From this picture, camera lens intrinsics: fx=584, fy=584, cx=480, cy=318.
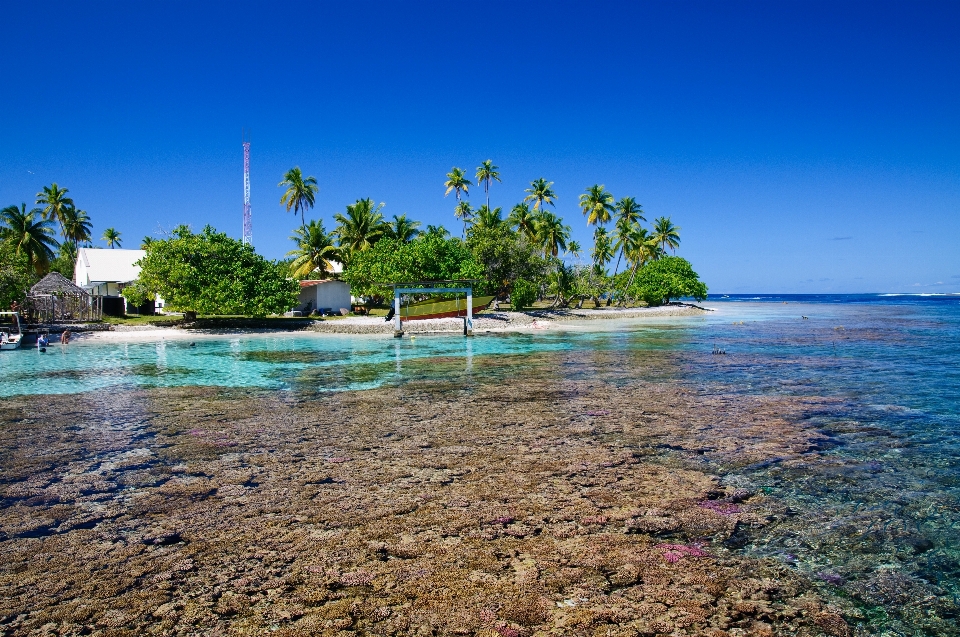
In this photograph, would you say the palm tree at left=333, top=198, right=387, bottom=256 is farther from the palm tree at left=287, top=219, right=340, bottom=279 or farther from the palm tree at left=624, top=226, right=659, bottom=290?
the palm tree at left=624, top=226, right=659, bottom=290

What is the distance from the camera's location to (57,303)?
34469 mm

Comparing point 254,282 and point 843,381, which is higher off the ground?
point 254,282

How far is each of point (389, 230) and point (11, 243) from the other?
27.3 metres

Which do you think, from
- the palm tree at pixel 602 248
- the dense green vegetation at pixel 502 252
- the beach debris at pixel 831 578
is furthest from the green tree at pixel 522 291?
the beach debris at pixel 831 578

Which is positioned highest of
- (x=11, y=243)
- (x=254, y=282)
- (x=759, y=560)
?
(x=11, y=243)

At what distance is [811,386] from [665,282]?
184 feet

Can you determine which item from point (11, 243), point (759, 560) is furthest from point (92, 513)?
point (11, 243)

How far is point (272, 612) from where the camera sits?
403 centimetres

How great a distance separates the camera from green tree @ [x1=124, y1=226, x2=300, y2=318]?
32906 millimetres

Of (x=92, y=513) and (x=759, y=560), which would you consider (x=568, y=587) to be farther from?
(x=92, y=513)

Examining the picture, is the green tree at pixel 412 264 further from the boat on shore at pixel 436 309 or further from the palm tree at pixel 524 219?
the palm tree at pixel 524 219

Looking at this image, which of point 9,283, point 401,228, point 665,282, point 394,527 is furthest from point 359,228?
point 394,527

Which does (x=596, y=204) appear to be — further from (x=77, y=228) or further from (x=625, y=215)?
(x=77, y=228)

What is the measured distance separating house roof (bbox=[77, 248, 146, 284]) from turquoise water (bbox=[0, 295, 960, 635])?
17.1m
